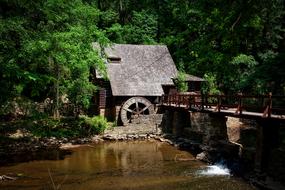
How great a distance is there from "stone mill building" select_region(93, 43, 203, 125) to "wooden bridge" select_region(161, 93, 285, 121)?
169cm

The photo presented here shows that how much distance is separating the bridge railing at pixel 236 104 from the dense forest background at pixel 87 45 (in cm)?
71

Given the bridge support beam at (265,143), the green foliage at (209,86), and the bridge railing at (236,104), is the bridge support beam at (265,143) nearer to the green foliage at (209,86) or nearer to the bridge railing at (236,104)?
the bridge railing at (236,104)

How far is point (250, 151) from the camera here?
16.4 m

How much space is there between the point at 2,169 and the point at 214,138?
1105 centimetres

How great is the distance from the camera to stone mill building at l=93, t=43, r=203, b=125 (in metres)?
27.9

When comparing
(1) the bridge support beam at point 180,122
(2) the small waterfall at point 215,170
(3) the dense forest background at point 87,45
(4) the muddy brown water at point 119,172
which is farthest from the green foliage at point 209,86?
(2) the small waterfall at point 215,170

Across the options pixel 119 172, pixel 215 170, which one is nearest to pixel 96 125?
pixel 119 172

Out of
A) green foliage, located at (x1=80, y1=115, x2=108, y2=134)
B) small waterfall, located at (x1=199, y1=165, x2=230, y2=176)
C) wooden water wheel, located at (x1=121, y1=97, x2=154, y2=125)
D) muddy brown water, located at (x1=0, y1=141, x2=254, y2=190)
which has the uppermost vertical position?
wooden water wheel, located at (x1=121, y1=97, x2=154, y2=125)

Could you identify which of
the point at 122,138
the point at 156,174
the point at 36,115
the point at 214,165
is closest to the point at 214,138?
the point at 214,165

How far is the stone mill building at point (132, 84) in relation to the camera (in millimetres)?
27922

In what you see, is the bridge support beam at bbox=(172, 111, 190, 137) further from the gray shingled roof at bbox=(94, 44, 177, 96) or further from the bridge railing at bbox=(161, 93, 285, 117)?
the gray shingled roof at bbox=(94, 44, 177, 96)

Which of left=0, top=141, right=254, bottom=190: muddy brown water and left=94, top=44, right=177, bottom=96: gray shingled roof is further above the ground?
left=94, top=44, right=177, bottom=96: gray shingled roof

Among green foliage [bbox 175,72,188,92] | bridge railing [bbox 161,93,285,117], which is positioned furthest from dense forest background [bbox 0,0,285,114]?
green foliage [bbox 175,72,188,92]

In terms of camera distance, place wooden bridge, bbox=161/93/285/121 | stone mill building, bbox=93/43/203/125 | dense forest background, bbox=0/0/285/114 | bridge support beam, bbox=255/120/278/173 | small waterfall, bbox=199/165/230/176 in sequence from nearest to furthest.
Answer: dense forest background, bbox=0/0/285/114 → wooden bridge, bbox=161/93/285/121 → bridge support beam, bbox=255/120/278/173 → small waterfall, bbox=199/165/230/176 → stone mill building, bbox=93/43/203/125
